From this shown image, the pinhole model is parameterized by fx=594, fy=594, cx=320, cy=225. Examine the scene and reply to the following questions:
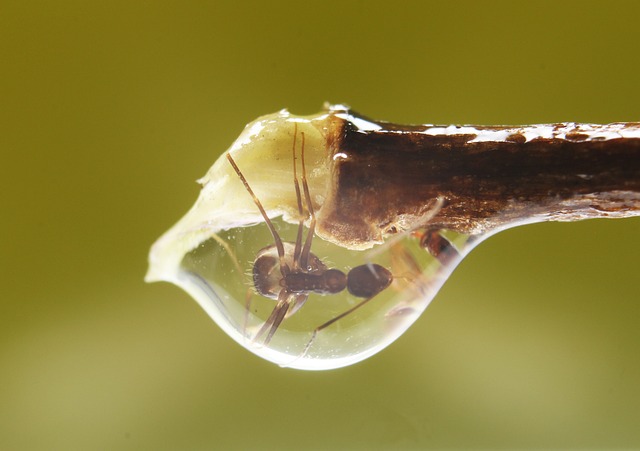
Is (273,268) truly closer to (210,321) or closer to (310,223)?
(310,223)

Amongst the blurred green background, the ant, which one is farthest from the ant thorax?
the blurred green background

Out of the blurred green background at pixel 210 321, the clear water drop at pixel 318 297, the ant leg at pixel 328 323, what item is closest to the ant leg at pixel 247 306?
the clear water drop at pixel 318 297

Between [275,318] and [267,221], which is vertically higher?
[267,221]

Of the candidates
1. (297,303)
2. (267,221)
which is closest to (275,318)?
(297,303)

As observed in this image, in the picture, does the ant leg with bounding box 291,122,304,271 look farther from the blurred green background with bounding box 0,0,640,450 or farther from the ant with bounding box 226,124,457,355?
the blurred green background with bounding box 0,0,640,450

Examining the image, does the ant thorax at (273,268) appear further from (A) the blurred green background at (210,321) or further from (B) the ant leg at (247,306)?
(A) the blurred green background at (210,321)

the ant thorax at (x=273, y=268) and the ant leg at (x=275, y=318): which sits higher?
the ant thorax at (x=273, y=268)

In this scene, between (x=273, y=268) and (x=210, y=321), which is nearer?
(x=273, y=268)

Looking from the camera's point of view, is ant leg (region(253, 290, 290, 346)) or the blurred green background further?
the blurred green background
